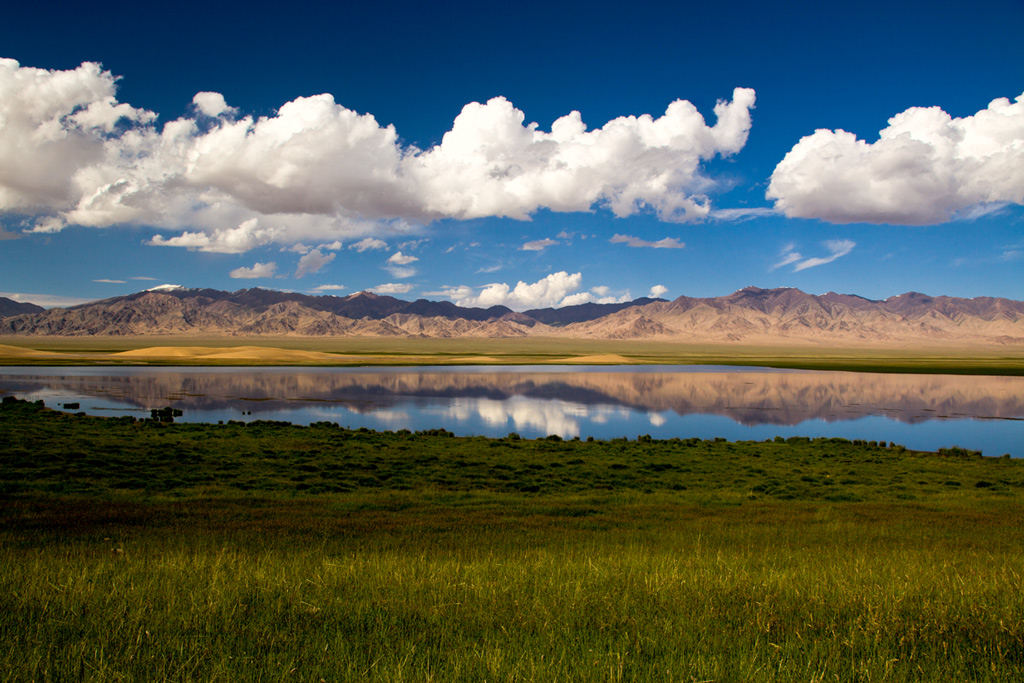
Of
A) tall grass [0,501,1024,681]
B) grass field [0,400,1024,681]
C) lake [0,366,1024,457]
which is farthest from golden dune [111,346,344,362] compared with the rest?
tall grass [0,501,1024,681]

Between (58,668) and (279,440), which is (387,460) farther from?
A: (58,668)

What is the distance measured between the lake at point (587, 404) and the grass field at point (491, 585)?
2383cm

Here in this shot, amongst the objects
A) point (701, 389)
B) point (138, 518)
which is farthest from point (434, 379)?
point (138, 518)

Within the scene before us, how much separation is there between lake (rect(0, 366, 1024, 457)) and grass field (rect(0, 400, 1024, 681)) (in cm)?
2383

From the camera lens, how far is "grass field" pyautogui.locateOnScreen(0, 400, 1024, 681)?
4.66m

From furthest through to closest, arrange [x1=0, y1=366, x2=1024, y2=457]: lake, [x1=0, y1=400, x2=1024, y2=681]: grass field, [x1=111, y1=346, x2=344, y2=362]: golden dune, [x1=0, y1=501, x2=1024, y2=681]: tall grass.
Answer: [x1=111, y1=346, x2=344, y2=362]: golden dune < [x1=0, y1=366, x2=1024, y2=457]: lake < [x1=0, y1=400, x2=1024, y2=681]: grass field < [x1=0, y1=501, x2=1024, y2=681]: tall grass

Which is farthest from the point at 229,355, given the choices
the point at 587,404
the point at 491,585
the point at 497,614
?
the point at 497,614

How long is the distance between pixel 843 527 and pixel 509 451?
56.8ft

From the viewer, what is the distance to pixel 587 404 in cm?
5866

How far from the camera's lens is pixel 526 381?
86.2 metres

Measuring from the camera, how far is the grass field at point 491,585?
15.3 feet

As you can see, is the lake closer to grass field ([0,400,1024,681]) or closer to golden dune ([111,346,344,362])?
grass field ([0,400,1024,681])

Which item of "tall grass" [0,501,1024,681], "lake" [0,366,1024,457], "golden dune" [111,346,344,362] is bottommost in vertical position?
"lake" [0,366,1024,457]

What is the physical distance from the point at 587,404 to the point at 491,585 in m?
52.9
